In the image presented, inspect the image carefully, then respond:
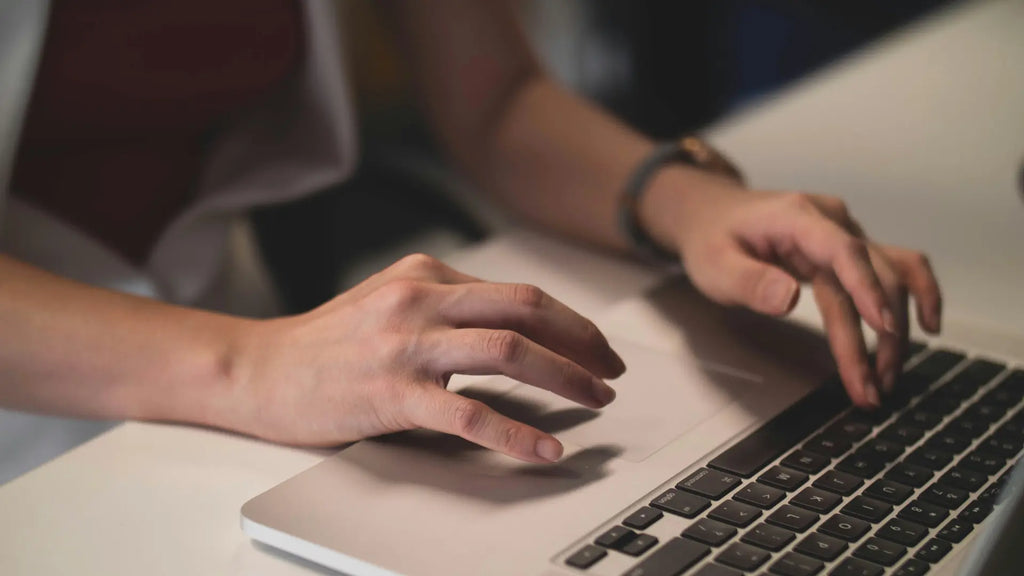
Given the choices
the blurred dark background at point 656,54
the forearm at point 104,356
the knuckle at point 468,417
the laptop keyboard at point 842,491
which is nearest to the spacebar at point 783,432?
the laptop keyboard at point 842,491

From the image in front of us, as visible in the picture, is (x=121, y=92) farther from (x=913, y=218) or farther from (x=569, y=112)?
(x=913, y=218)

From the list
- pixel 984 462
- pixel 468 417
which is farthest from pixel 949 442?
pixel 468 417

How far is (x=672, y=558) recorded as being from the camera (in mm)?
405

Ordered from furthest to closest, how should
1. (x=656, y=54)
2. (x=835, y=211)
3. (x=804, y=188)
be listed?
(x=656, y=54), (x=804, y=188), (x=835, y=211)

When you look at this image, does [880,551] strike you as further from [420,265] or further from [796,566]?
[420,265]

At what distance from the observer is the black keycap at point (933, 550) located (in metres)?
0.41

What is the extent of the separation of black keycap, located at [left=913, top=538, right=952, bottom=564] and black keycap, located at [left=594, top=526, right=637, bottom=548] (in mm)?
110

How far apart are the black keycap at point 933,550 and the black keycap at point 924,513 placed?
13 mm

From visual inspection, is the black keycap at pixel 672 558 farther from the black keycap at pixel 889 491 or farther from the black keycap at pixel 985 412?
the black keycap at pixel 985 412

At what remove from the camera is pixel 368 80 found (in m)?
2.35

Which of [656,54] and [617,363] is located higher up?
[656,54]

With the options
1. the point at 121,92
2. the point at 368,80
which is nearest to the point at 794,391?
the point at 121,92

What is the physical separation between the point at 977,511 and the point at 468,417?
216mm

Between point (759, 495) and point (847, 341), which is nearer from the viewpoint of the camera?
point (759, 495)
